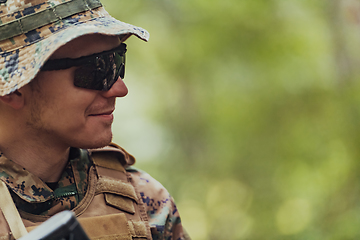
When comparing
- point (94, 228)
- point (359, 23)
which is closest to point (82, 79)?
point (94, 228)

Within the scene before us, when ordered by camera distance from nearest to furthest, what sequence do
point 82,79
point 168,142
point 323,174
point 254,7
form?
point 82,79 < point 323,174 < point 254,7 < point 168,142

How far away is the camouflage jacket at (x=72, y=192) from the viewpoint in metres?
1.61

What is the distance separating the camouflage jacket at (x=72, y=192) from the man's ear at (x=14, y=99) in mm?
220

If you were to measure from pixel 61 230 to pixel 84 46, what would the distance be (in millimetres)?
768

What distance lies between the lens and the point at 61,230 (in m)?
1.15

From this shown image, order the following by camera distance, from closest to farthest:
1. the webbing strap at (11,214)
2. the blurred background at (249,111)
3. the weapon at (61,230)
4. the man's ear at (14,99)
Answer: the weapon at (61,230), the webbing strap at (11,214), the man's ear at (14,99), the blurred background at (249,111)

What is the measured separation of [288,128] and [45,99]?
5.75 meters

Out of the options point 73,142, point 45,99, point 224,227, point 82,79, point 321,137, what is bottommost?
point 224,227

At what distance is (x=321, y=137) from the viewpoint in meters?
6.38

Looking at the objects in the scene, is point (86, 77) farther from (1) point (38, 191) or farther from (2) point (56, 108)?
(1) point (38, 191)

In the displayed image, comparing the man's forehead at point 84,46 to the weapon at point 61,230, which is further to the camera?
the man's forehead at point 84,46

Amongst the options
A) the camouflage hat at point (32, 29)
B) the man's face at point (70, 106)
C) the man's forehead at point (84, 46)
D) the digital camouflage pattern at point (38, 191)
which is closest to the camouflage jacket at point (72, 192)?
the digital camouflage pattern at point (38, 191)

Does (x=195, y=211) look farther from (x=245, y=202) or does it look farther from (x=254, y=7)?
(x=254, y=7)

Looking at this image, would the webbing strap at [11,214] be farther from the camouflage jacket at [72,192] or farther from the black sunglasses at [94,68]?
the black sunglasses at [94,68]
